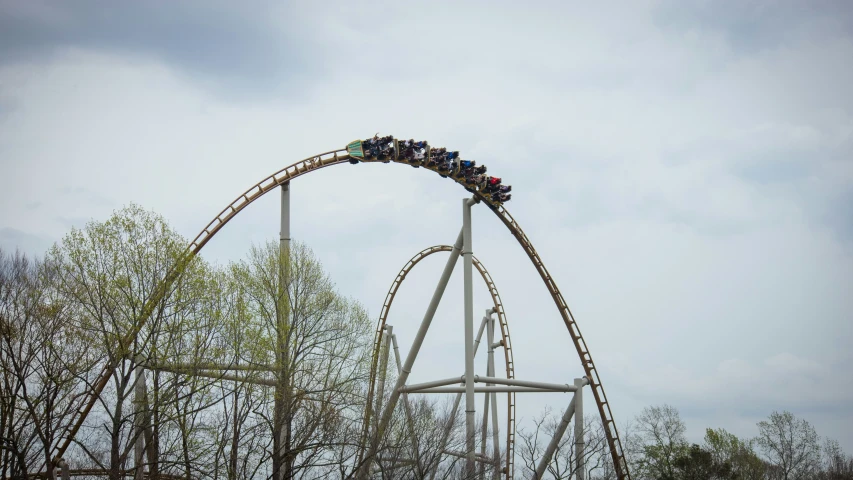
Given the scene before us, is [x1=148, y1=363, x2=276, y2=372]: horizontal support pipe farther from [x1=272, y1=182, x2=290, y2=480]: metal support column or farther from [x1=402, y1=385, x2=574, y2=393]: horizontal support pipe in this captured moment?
[x1=402, y1=385, x2=574, y2=393]: horizontal support pipe

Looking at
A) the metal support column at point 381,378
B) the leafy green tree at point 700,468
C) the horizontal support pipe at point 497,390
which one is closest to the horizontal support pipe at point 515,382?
the horizontal support pipe at point 497,390

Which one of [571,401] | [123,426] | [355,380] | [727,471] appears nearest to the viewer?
[123,426]

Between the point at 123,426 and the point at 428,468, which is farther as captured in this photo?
the point at 428,468

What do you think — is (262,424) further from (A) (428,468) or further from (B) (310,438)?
(A) (428,468)

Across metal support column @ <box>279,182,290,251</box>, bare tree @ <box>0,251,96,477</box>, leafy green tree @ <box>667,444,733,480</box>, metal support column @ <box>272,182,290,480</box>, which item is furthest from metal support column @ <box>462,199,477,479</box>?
leafy green tree @ <box>667,444,733,480</box>

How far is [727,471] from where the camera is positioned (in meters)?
34.6

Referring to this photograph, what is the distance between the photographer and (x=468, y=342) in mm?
20516

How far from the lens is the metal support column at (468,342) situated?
19703 millimetres

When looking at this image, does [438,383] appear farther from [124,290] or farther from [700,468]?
[700,468]

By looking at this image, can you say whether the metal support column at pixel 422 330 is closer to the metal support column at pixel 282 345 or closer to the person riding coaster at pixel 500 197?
the person riding coaster at pixel 500 197

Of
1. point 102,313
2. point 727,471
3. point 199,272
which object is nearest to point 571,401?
point 199,272

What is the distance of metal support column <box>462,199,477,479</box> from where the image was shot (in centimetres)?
1970

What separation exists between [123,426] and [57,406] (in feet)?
7.29

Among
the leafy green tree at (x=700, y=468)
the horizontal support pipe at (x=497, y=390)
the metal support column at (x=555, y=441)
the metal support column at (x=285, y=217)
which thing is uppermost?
the metal support column at (x=285, y=217)
